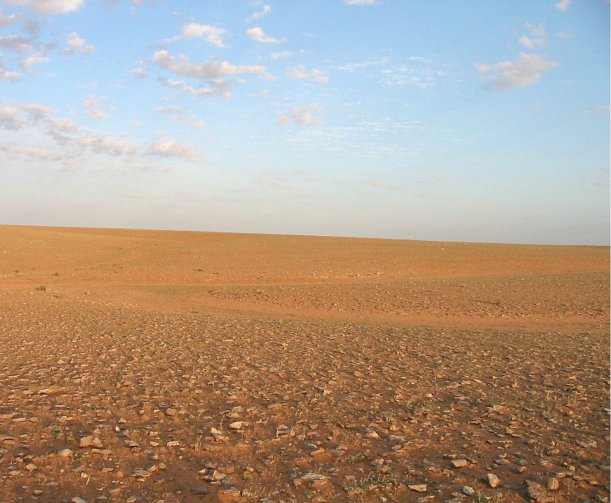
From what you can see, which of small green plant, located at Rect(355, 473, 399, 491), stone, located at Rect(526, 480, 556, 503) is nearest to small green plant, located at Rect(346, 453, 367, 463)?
small green plant, located at Rect(355, 473, 399, 491)

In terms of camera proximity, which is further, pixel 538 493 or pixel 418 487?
pixel 418 487

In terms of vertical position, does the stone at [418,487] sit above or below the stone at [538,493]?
below

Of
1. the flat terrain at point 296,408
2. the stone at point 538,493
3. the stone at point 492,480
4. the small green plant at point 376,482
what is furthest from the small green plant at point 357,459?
the stone at point 538,493

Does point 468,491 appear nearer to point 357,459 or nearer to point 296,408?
point 357,459

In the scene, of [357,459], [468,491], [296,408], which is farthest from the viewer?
[296,408]

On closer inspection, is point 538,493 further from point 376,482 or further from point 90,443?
point 90,443

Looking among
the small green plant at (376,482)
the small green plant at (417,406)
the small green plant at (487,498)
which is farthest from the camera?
the small green plant at (417,406)

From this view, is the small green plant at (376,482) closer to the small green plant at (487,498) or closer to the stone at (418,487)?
the stone at (418,487)

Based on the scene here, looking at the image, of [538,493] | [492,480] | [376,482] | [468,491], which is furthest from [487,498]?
[376,482]

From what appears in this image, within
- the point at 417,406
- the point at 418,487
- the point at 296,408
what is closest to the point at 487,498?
the point at 418,487

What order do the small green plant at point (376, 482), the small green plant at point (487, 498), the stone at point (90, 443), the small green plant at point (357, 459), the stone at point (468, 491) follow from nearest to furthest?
1. the small green plant at point (487, 498)
2. the stone at point (468, 491)
3. the small green plant at point (376, 482)
4. the small green plant at point (357, 459)
5. the stone at point (90, 443)

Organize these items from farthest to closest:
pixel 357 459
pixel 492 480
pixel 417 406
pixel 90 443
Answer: pixel 417 406 < pixel 90 443 < pixel 357 459 < pixel 492 480

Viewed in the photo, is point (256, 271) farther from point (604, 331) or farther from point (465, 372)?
point (465, 372)

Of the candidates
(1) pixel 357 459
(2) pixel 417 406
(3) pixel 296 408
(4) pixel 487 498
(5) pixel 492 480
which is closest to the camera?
(4) pixel 487 498
